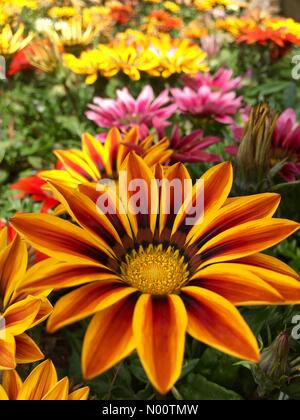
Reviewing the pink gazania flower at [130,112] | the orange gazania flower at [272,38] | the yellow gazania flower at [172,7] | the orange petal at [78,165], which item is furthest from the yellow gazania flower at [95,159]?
the yellow gazania flower at [172,7]

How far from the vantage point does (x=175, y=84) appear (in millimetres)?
1437

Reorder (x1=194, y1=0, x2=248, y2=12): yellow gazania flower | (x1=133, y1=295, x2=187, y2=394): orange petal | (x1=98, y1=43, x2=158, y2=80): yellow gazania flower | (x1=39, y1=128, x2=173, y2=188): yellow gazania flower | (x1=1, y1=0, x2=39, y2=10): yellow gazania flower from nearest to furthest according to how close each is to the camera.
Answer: (x1=133, y1=295, x2=187, y2=394): orange petal < (x1=39, y1=128, x2=173, y2=188): yellow gazania flower < (x1=98, y1=43, x2=158, y2=80): yellow gazania flower < (x1=1, y1=0, x2=39, y2=10): yellow gazania flower < (x1=194, y1=0, x2=248, y2=12): yellow gazania flower

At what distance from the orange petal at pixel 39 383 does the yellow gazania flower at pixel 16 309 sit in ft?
0.05

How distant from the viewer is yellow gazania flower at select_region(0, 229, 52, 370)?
0.51 metres

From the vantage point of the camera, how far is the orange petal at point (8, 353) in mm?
504

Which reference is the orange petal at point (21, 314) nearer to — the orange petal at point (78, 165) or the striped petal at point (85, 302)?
the striped petal at point (85, 302)

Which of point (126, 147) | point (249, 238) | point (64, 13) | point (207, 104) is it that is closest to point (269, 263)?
point (249, 238)

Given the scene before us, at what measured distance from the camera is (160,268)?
0.57m

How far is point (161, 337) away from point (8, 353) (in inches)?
7.0

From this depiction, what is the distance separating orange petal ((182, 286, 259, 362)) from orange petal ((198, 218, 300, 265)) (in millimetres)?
53

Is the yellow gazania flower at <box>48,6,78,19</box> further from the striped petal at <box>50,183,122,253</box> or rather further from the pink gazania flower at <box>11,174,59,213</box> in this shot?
the striped petal at <box>50,183,122,253</box>

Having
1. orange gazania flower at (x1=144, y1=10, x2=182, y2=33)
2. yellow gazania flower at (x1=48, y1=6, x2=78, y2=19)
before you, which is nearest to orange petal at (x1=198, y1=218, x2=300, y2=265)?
yellow gazania flower at (x1=48, y1=6, x2=78, y2=19)

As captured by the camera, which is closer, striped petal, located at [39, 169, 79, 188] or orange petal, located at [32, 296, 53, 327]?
orange petal, located at [32, 296, 53, 327]

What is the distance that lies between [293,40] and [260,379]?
121cm
